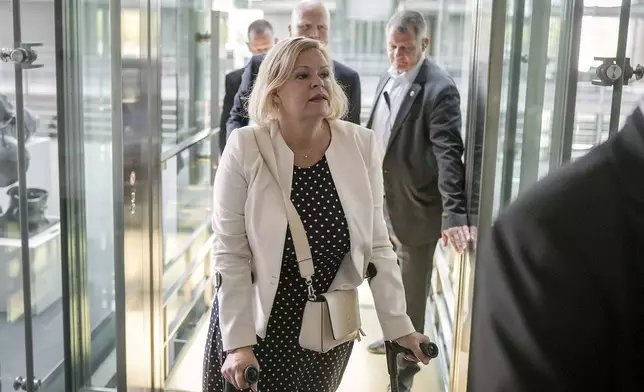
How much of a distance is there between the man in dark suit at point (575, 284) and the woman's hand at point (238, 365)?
1.30 m

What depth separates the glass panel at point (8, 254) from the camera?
7.33 ft

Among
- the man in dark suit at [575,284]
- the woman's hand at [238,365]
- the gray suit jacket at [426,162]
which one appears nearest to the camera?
the man in dark suit at [575,284]

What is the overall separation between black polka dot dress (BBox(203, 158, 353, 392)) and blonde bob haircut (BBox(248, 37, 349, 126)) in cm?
19

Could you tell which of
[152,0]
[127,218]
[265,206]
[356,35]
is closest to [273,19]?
[356,35]

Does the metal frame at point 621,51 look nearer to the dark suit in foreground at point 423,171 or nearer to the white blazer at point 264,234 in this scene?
the white blazer at point 264,234

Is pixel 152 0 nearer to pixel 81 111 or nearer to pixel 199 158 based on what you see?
pixel 81 111

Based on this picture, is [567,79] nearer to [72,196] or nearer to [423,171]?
[423,171]

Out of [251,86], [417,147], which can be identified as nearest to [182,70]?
[251,86]

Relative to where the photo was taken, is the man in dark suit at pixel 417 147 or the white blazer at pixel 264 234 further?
the man in dark suit at pixel 417 147

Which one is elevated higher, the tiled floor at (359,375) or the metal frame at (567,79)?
the metal frame at (567,79)

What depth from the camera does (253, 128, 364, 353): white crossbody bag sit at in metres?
1.78

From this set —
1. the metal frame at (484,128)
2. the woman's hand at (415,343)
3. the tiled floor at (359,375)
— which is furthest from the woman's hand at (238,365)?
the tiled floor at (359,375)

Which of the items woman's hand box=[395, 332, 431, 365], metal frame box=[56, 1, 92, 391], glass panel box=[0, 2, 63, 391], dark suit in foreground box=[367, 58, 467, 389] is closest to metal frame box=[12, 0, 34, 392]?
glass panel box=[0, 2, 63, 391]

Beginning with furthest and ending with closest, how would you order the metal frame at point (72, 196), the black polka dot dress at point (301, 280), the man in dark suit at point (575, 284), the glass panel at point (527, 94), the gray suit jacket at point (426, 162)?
1. the gray suit jacket at point (426, 162)
2. the metal frame at point (72, 196)
3. the glass panel at point (527, 94)
4. the black polka dot dress at point (301, 280)
5. the man in dark suit at point (575, 284)
